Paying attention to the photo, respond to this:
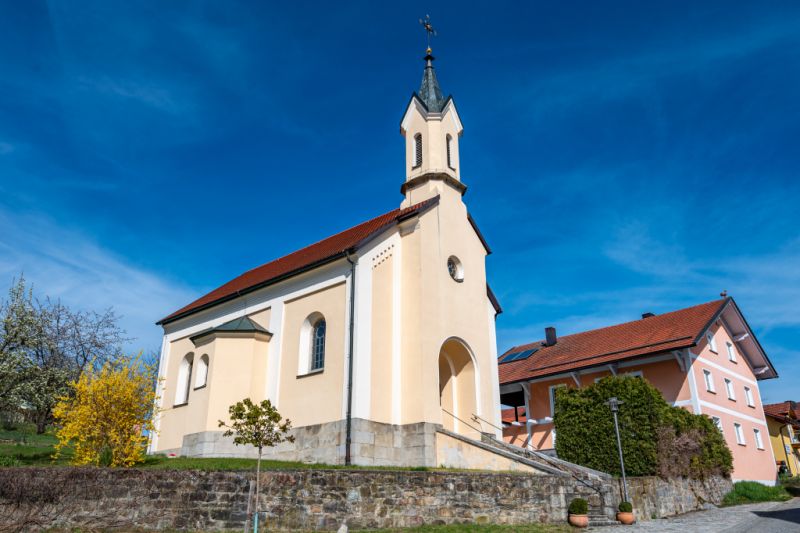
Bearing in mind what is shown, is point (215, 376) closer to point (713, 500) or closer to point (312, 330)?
point (312, 330)

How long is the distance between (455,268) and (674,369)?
11891 millimetres

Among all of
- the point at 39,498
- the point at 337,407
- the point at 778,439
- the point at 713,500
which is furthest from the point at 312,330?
the point at 778,439

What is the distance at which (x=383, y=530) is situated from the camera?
13602mm

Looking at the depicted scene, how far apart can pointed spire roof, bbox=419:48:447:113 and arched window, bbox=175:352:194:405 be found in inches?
614

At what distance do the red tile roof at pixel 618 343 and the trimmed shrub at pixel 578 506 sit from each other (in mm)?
13735

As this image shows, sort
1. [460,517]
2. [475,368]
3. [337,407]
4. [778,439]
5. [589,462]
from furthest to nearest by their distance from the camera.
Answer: [778,439]
[475,368]
[589,462]
[337,407]
[460,517]

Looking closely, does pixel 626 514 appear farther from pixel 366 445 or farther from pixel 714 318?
pixel 714 318

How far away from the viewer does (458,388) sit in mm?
24000

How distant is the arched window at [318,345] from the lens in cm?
2159

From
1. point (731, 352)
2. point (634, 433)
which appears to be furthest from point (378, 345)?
point (731, 352)

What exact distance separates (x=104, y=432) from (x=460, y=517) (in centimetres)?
1090

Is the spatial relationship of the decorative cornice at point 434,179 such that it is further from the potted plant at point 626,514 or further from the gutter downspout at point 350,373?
the potted plant at point 626,514

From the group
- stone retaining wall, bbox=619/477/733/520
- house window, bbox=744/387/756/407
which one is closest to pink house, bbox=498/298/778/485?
house window, bbox=744/387/756/407

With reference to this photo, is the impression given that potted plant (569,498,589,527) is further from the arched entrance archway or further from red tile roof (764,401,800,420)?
red tile roof (764,401,800,420)
